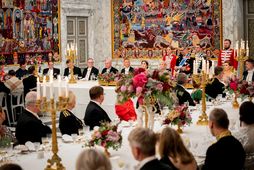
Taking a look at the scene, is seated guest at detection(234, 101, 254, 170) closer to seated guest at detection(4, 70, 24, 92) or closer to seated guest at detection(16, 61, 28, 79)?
seated guest at detection(4, 70, 24, 92)

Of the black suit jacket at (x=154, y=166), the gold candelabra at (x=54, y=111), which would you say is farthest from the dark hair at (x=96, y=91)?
the black suit jacket at (x=154, y=166)

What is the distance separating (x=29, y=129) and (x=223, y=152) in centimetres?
262

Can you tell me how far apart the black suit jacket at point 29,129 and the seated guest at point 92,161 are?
10.4ft

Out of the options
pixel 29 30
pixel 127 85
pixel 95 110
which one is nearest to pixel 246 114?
pixel 127 85

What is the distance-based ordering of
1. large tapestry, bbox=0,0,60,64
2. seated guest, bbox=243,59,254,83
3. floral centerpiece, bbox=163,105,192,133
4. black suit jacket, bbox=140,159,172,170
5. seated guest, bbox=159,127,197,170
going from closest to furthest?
black suit jacket, bbox=140,159,172,170, seated guest, bbox=159,127,197,170, floral centerpiece, bbox=163,105,192,133, seated guest, bbox=243,59,254,83, large tapestry, bbox=0,0,60,64

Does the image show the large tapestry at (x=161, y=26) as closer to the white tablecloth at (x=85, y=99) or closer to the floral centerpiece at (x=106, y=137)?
the white tablecloth at (x=85, y=99)

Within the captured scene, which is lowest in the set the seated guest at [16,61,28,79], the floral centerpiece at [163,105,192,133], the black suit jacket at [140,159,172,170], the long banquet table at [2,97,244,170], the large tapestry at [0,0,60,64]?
the long banquet table at [2,97,244,170]

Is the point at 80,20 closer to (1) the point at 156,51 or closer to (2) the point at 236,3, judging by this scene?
(1) the point at 156,51

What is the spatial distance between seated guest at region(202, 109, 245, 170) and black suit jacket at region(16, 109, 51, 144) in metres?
2.37

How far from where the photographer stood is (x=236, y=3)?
56.4 ft

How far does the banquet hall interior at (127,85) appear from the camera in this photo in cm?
502

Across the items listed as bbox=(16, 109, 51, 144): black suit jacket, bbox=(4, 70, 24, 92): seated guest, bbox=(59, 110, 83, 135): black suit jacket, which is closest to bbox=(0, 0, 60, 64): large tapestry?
bbox=(4, 70, 24, 92): seated guest

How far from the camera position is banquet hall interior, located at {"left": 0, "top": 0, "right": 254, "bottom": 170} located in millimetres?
5020

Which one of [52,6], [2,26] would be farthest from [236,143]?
[52,6]
